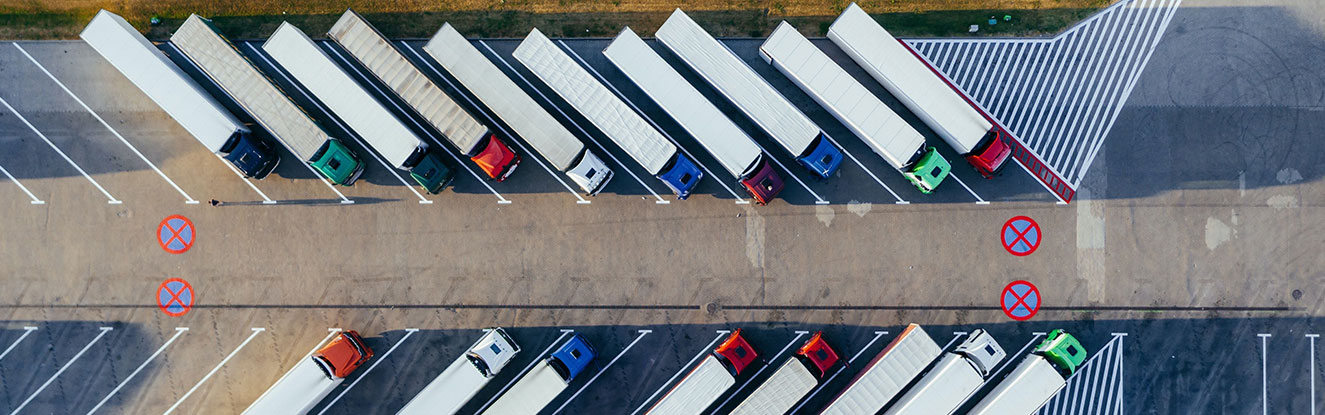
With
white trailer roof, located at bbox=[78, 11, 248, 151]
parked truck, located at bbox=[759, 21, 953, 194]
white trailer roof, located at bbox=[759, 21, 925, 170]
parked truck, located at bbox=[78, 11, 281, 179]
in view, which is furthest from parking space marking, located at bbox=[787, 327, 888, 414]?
white trailer roof, located at bbox=[78, 11, 248, 151]

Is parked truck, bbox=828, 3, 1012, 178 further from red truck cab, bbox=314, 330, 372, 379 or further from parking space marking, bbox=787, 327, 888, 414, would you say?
red truck cab, bbox=314, 330, 372, 379

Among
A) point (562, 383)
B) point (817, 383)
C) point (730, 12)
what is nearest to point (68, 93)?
point (562, 383)

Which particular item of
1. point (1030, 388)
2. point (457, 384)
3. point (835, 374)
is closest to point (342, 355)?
point (457, 384)

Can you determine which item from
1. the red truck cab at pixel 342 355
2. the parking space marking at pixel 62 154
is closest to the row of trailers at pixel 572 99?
the parking space marking at pixel 62 154

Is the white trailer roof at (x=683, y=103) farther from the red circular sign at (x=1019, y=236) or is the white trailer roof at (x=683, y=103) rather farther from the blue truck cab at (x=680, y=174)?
the red circular sign at (x=1019, y=236)

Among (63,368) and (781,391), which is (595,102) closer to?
(781,391)

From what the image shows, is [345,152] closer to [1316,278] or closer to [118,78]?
[118,78]
